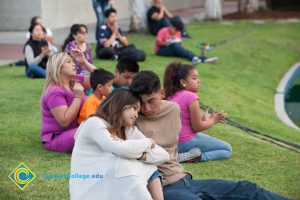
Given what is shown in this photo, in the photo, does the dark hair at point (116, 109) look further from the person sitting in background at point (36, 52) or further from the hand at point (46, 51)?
the person sitting in background at point (36, 52)

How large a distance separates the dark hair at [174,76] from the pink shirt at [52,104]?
0.91 m

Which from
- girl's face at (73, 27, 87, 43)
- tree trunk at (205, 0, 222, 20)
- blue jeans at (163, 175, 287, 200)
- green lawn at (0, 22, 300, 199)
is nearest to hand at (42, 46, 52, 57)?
green lawn at (0, 22, 300, 199)

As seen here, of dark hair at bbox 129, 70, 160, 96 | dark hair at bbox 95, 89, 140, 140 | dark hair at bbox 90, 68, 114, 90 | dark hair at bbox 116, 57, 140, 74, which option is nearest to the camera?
dark hair at bbox 95, 89, 140, 140

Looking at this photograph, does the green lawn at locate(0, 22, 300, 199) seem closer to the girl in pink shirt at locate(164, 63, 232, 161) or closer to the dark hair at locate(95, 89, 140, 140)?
the girl in pink shirt at locate(164, 63, 232, 161)

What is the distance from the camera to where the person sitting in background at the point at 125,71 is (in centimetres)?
749

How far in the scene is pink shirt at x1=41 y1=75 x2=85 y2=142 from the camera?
7.39 m

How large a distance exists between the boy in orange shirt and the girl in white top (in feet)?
6.90

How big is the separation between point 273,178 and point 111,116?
8.49 ft

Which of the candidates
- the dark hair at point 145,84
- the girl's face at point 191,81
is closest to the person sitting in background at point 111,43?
the girl's face at point 191,81

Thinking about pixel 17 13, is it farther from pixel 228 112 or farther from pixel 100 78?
pixel 100 78

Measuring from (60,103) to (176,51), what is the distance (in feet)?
28.7

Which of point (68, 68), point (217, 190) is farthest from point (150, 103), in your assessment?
point (68, 68)

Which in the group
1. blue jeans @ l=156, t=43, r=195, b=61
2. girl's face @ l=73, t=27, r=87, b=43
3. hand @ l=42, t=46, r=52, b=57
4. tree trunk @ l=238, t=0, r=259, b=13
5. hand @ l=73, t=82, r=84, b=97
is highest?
hand @ l=73, t=82, r=84, b=97

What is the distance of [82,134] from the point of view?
509 centimetres
